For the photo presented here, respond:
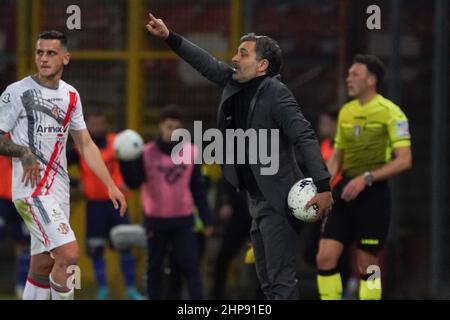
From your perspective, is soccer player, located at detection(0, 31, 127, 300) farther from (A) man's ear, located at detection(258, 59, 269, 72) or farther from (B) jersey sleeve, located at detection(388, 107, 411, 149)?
(B) jersey sleeve, located at detection(388, 107, 411, 149)

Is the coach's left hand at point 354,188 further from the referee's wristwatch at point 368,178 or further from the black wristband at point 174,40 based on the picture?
the black wristband at point 174,40

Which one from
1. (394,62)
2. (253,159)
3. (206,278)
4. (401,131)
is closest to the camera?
(253,159)

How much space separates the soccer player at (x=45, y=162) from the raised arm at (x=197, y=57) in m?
0.84

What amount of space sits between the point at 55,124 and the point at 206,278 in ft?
16.9

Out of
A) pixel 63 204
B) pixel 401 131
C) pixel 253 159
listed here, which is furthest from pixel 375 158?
pixel 63 204

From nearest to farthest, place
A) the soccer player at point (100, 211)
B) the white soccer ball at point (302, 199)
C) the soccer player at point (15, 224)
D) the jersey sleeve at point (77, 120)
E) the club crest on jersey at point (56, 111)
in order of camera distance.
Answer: the white soccer ball at point (302, 199) < the club crest on jersey at point (56, 111) < the jersey sleeve at point (77, 120) < the soccer player at point (100, 211) < the soccer player at point (15, 224)

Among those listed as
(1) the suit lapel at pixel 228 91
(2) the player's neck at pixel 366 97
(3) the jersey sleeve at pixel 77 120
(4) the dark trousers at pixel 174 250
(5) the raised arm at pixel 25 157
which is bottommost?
(4) the dark trousers at pixel 174 250

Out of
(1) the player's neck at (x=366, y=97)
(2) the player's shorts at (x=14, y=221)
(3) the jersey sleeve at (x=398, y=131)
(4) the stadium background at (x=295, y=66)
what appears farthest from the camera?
(4) the stadium background at (x=295, y=66)

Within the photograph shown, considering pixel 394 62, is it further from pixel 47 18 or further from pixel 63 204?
pixel 63 204

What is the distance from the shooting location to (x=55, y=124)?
8.75 meters

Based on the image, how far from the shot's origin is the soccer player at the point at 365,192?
32.3 ft

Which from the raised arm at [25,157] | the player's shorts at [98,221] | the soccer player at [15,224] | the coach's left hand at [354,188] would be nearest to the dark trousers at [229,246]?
the player's shorts at [98,221]

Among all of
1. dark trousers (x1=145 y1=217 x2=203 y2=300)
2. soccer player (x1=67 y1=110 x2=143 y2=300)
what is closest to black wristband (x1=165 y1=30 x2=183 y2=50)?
dark trousers (x1=145 y1=217 x2=203 y2=300)

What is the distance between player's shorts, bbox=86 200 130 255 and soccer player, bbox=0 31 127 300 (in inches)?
137
